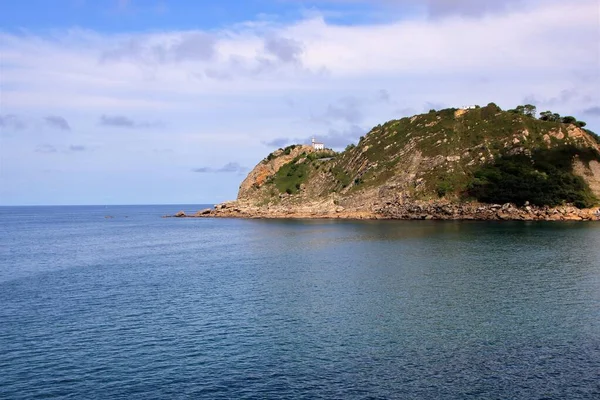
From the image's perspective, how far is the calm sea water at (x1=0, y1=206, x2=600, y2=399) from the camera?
36.7 meters

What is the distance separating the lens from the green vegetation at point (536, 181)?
169500 millimetres

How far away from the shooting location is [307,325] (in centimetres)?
5069

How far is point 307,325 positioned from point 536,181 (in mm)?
142599

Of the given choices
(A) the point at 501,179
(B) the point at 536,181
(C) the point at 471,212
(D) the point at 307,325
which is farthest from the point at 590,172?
(D) the point at 307,325

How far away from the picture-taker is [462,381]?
3684 centimetres

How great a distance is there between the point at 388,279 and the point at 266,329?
91.8 feet

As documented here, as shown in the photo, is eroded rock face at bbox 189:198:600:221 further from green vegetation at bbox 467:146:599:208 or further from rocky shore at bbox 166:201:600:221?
green vegetation at bbox 467:146:599:208

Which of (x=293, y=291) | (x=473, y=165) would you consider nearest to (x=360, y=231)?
(x=473, y=165)

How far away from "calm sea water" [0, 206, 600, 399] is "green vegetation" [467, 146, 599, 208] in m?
74.5

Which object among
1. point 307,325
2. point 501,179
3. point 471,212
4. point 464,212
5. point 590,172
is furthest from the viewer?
point 590,172

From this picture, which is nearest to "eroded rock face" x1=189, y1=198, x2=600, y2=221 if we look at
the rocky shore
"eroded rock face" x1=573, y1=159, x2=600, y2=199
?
the rocky shore

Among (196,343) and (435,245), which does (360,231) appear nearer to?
(435,245)

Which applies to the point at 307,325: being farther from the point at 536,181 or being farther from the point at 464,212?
the point at 536,181

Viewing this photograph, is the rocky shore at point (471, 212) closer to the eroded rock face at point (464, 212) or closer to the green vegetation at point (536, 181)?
the eroded rock face at point (464, 212)
